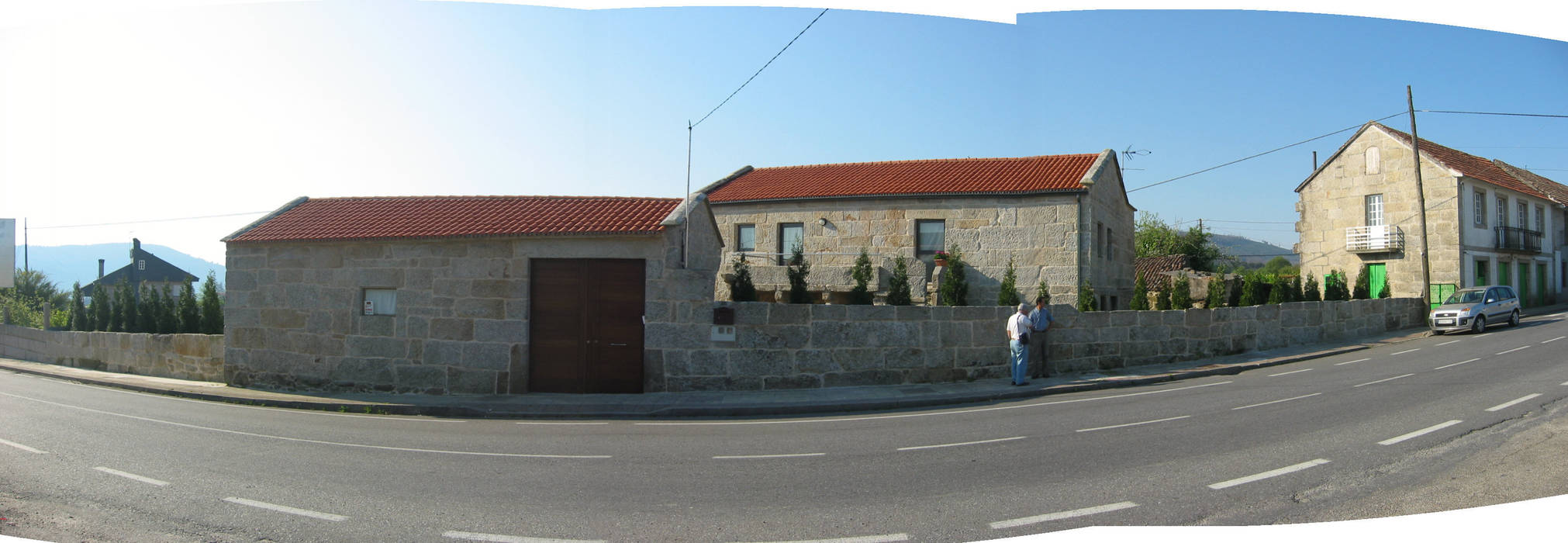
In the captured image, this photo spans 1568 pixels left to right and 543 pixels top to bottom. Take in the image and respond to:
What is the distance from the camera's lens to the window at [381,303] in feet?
44.7

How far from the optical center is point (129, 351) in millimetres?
18219

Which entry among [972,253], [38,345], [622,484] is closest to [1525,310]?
[972,253]

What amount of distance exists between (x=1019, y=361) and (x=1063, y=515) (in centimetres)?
850

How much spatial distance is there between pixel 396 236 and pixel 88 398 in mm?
6604

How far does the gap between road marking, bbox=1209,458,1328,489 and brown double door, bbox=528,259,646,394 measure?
361 inches

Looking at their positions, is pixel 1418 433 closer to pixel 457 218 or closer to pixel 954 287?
pixel 954 287

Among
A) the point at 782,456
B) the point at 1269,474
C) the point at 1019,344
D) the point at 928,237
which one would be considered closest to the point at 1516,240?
the point at 928,237

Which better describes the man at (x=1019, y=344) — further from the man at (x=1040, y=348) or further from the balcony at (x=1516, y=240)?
the balcony at (x=1516, y=240)

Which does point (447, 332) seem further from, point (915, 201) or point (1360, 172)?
point (1360, 172)

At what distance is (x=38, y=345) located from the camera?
72.7 ft

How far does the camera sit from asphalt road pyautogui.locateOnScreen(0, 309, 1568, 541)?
5.23 m

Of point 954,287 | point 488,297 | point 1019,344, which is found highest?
point 954,287

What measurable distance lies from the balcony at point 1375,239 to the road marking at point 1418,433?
2811cm

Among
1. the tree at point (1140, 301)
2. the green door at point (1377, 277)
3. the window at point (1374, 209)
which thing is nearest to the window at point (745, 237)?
the tree at point (1140, 301)
